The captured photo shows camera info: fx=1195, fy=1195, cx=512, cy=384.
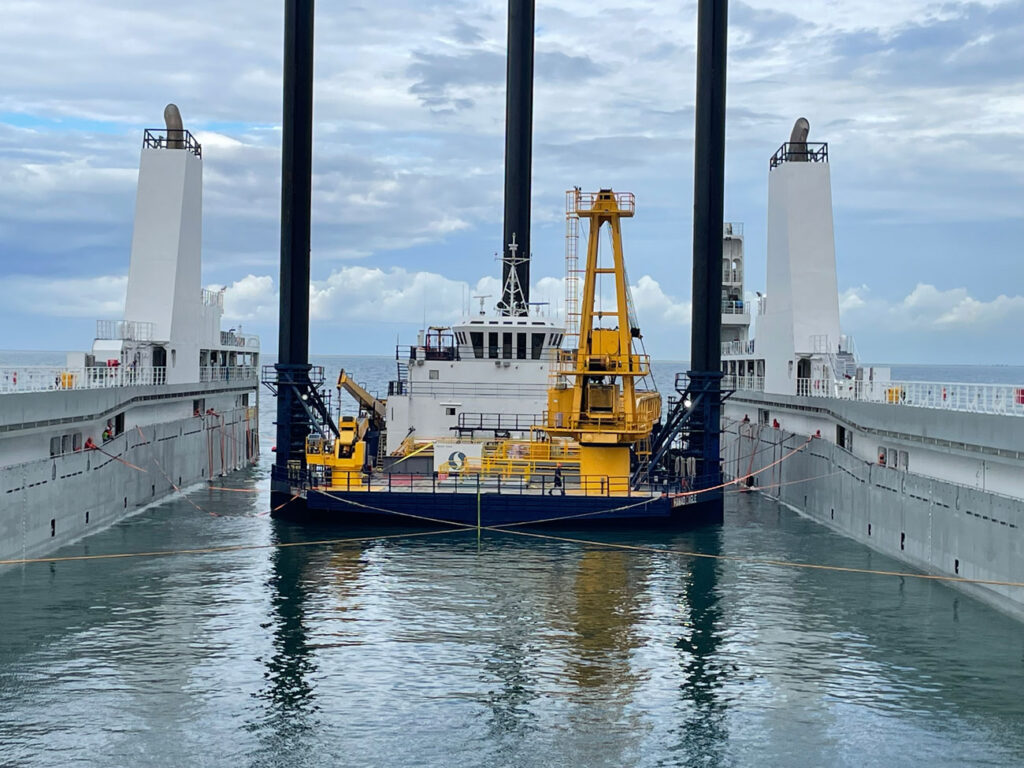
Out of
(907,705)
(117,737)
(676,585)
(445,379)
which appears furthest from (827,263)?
(117,737)

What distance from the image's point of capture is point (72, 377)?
156 ft

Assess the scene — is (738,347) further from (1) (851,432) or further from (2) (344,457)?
(2) (344,457)

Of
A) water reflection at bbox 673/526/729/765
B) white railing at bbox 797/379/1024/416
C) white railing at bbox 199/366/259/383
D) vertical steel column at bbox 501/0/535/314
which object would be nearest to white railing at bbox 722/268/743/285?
vertical steel column at bbox 501/0/535/314

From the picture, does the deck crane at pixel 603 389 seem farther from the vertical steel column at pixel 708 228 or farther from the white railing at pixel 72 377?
the white railing at pixel 72 377

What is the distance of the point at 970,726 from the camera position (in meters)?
22.1

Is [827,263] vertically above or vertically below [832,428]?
above

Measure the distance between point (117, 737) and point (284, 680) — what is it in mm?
4296

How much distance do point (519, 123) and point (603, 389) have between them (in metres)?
40.9

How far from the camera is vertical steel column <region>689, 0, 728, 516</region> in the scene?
157 ft

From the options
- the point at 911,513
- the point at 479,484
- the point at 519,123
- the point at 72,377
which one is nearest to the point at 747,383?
the point at 519,123

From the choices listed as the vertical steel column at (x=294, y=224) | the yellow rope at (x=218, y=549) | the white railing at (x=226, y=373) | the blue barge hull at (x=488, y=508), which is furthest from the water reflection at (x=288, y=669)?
the white railing at (x=226, y=373)

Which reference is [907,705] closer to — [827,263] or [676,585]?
[676,585]

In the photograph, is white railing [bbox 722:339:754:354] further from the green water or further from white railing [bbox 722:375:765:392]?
the green water

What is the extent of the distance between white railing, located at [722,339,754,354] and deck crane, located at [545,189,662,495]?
26.7 m
